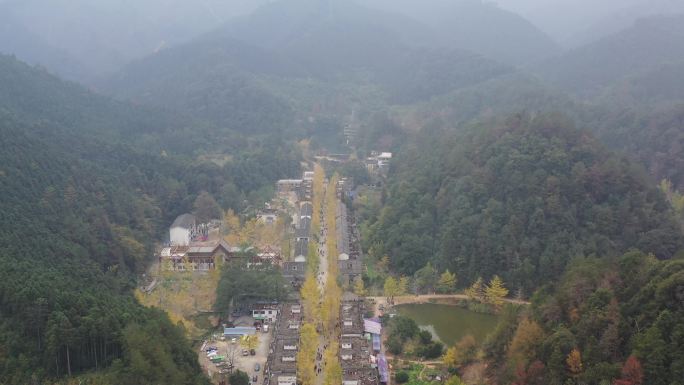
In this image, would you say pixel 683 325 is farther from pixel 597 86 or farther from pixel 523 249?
pixel 597 86

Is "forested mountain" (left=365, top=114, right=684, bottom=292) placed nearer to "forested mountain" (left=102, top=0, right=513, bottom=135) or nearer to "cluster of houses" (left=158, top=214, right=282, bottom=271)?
"cluster of houses" (left=158, top=214, right=282, bottom=271)

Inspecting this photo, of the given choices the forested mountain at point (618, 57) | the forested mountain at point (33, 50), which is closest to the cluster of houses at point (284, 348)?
the forested mountain at point (618, 57)

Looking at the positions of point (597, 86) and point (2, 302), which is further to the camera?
point (597, 86)

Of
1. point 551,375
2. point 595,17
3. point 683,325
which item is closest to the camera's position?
point 683,325

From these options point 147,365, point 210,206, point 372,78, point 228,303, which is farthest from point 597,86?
point 147,365

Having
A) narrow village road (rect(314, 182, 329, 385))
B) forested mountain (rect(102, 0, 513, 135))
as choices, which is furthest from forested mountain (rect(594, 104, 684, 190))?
forested mountain (rect(102, 0, 513, 135))

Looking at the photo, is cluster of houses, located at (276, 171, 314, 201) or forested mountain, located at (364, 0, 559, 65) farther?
forested mountain, located at (364, 0, 559, 65)
